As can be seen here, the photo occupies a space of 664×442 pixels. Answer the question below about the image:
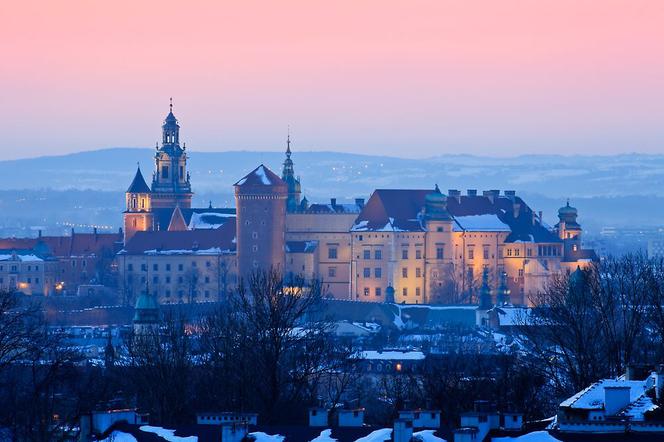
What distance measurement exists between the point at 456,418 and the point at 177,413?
20.1 ft

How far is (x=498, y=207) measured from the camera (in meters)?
174

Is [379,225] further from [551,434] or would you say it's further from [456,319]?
[551,434]

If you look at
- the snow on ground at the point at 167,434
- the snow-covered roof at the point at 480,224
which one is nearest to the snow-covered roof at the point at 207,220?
the snow-covered roof at the point at 480,224

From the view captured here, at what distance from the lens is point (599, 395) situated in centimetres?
3997

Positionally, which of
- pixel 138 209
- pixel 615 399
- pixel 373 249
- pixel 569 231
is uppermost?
pixel 138 209

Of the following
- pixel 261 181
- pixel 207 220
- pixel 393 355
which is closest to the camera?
pixel 393 355

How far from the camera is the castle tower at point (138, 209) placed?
18600cm

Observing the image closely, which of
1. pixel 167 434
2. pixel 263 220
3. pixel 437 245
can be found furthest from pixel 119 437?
pixel 437 245

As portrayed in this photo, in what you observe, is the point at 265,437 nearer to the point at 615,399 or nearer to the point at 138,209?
the point at 615,399

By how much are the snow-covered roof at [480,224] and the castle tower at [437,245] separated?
1.27 metres

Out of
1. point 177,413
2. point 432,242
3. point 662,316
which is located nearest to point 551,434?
point 177,413

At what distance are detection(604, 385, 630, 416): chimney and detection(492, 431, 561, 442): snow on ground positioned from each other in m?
1.49

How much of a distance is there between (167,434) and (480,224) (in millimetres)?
131633

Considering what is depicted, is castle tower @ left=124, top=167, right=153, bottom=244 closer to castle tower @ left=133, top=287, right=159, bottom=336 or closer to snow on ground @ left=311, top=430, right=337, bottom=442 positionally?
castle tower @ left=133, top=287, right=159, bottom=336
